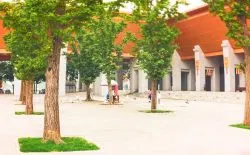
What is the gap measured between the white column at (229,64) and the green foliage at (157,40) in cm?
3179

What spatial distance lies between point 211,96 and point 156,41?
85.8ft

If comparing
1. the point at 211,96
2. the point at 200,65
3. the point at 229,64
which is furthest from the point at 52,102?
the point at 200,65

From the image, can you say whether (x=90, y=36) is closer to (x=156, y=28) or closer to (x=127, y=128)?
(x=156, y=28)

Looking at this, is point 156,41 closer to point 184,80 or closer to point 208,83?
point 208,83

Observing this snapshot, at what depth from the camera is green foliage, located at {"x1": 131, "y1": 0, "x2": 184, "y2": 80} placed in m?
25.7

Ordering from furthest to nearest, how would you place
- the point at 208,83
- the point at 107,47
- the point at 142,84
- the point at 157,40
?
the point at 142,84, the point at 208,83, the point at 107,47, the point at 157,40

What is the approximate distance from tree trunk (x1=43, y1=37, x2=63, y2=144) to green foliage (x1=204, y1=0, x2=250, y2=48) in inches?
322

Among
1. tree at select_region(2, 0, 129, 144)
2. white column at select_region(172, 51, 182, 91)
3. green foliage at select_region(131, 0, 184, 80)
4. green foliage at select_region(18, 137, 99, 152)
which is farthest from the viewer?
white column at select_region(172, 51, 182, 91)

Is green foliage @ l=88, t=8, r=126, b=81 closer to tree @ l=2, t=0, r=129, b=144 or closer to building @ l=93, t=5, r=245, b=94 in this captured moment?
building @ l=93, t=5, r=245, b=94

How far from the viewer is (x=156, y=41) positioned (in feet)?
87.9

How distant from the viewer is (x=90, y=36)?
39469 mm

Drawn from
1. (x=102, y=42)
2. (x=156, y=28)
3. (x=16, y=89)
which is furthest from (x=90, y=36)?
(x=16, y=89)

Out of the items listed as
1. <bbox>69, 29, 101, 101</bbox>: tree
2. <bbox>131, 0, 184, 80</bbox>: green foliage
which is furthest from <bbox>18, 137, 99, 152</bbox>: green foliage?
<bbox>69, 29, 101, 101</bbox>: tree

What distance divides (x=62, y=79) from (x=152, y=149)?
165 ft
